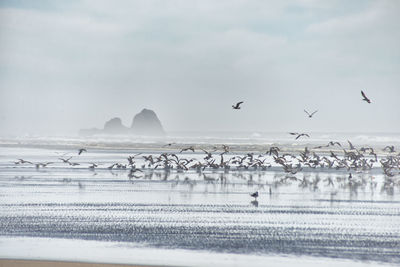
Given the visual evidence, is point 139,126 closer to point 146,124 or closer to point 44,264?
point 146,124

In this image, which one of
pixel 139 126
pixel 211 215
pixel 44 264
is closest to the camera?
pixel 44 264

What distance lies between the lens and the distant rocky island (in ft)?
284

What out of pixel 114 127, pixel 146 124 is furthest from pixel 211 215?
pixel 114 127

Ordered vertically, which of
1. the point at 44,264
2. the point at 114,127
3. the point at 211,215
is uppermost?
the point at 114,127

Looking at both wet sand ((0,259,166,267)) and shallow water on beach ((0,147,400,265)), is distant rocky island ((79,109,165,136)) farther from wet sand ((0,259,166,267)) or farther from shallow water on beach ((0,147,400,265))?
wet sand ((0,259,166,267))

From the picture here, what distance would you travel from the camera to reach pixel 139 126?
88.2 metres

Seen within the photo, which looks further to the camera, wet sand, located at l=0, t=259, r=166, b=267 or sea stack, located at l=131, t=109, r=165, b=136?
sea stack, located at l=131, t=109, r=165, b=136

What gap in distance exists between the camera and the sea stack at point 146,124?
282 feet

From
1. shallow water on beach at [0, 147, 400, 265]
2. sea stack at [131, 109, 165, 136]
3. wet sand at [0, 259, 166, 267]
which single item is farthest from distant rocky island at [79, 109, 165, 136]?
wet sand at [0, 259, 166, 267]

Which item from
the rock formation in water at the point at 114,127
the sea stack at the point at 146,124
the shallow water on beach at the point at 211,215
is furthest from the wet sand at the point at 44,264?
the rock formation in water at the point at 114,127

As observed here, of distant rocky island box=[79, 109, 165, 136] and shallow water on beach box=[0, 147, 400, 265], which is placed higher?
distant rocky island box=[79, 109, 165, 136]

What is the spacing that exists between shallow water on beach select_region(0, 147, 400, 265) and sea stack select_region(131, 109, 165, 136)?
231 feet

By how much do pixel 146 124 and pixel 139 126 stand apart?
1354 millimetres

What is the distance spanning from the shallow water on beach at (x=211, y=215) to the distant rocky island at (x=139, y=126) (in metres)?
71.2
